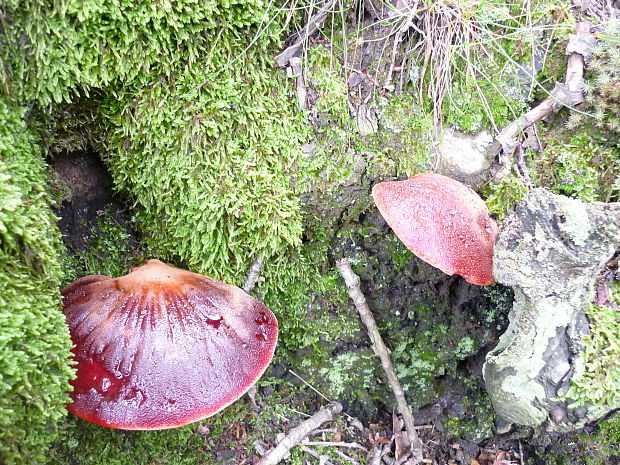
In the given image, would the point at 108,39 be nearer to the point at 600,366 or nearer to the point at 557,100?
the point at 557,100

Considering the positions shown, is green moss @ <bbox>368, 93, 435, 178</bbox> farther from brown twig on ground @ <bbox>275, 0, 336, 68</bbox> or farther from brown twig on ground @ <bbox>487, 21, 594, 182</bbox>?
brown twig on ground @ <bbox>275, 0, 336, 68</bbox>

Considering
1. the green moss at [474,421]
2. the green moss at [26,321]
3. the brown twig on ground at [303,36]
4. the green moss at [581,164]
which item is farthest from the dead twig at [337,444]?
the brown twig on ground at [303,36]

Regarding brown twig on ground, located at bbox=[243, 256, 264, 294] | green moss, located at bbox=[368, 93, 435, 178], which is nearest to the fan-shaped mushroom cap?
green moss, located at bbox=[368, 93, 435, 178]

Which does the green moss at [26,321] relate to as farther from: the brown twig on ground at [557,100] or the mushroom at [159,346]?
the brown twig on ground at [557,100]

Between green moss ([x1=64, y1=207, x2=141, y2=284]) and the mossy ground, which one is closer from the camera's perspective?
the mossy ground

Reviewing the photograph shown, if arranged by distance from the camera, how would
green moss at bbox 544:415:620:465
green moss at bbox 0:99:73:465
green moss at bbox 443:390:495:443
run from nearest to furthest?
green moss at bbox 0:99:73:465
green moss at bbox 544:415:620:465
green moss at bbox 443:390:495:443

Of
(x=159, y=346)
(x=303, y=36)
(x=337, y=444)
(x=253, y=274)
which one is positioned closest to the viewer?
(x=159, y=346)

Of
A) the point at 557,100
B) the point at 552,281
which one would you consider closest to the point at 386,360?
the point at 552,281
